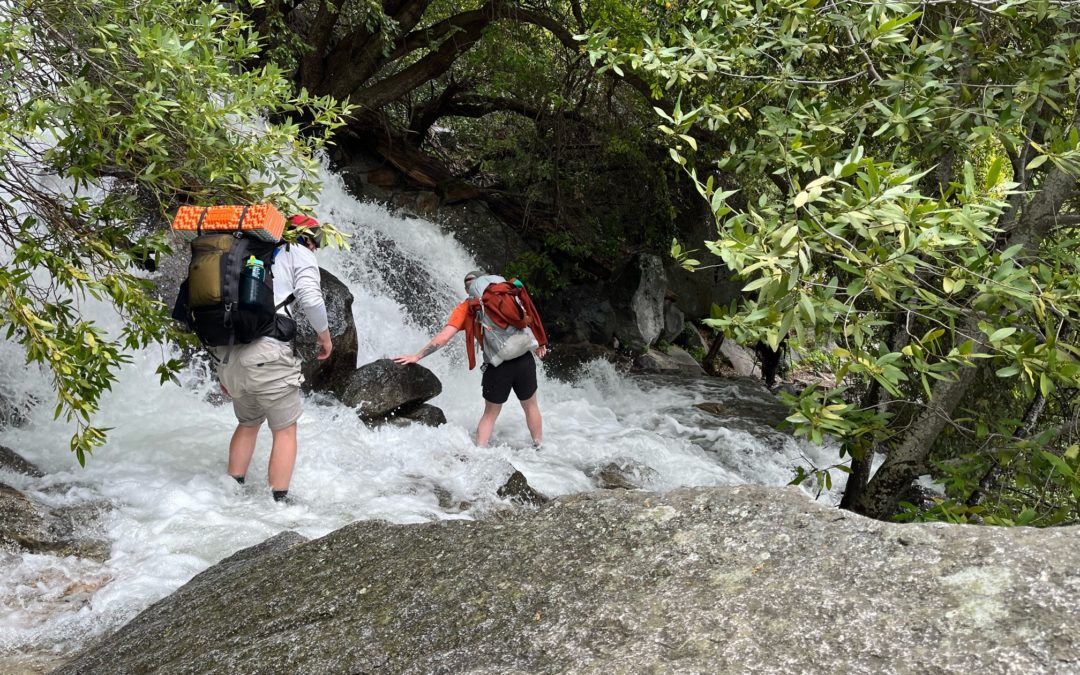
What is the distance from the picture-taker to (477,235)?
13734 millimetres

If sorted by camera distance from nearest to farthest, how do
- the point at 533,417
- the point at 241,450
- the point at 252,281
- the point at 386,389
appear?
the point at 252,281 < the point at 241,450 < the point at 533,417 < the point at 386,389

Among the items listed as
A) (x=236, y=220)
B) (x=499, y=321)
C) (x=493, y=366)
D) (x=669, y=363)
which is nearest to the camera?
(x=236, y=220)

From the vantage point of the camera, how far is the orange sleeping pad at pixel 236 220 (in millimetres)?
4641

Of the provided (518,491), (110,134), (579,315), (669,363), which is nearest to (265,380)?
(110,134)

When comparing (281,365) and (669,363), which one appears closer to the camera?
(281,365)

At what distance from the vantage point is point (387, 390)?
8.40 m

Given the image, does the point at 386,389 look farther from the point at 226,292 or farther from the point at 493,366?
the point at 226,292

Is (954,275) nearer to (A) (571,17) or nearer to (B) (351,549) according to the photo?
(B) (351,549)

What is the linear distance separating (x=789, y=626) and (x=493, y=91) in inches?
440

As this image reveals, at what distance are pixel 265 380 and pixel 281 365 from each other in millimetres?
131

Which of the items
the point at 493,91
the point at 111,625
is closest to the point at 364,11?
the point at 493,91

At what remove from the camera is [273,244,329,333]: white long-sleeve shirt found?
503cm

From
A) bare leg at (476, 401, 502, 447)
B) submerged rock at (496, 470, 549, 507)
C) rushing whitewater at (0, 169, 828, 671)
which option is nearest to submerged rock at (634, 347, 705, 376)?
rushing whitewater at (0, 169, 828, 671)

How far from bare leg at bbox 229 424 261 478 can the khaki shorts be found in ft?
0.81
